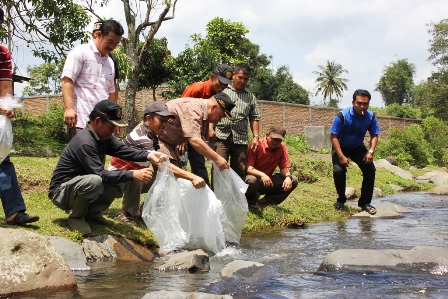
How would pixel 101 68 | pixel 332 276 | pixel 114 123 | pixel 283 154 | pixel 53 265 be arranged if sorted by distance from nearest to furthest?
pixel 53 265, pixel 332 276, pixel 114 123, pixel 101 68, pixel 283 154

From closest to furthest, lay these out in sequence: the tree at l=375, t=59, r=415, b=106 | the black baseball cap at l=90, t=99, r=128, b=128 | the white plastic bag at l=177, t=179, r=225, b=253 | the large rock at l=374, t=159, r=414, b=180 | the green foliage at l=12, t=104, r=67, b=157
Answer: the black baseball cap at l=90, t=99, r=128, b=128
the white plastic bag at l=177, t=179, r=225, b=253
the green foliage at l=12, t=104, r=67, b=157
the large rock at l=374, t=159, r=414, b=180
the tree at l=375, t=59, r=415, b=106

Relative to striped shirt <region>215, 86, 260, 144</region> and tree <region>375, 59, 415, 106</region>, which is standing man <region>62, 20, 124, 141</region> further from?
tree <region>375, 59, 415, 106</region>

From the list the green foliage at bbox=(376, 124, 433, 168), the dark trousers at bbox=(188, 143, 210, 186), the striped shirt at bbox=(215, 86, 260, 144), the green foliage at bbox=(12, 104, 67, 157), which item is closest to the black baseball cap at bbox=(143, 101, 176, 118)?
the dark trousers at bbox=(188, 143, 210, 186)

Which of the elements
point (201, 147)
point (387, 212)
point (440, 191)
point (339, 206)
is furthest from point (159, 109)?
point (440, 191)

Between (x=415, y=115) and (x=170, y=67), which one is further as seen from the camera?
(x=415, y=115)

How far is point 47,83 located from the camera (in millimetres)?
46469

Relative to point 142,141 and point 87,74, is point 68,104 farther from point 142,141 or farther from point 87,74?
point 142,141

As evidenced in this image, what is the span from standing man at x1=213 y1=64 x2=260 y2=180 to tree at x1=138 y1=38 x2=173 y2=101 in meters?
14.2

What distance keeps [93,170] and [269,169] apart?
3.33 m

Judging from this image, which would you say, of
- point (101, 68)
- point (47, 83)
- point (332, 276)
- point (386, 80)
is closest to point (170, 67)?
point (101, 68)

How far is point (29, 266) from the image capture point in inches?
165

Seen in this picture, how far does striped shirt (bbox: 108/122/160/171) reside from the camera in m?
6.06

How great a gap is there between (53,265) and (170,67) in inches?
714

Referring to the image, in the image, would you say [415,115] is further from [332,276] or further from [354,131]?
[332,276]
